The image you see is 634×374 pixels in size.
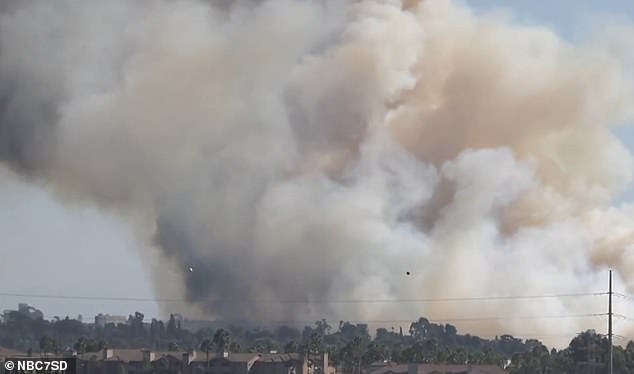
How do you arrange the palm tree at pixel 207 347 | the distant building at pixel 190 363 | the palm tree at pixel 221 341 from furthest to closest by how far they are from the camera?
the palm tree at pixel 221 341 → the palm tree at pixel 207 347 → the distant building at pixel 190 363

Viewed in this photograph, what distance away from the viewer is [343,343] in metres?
168

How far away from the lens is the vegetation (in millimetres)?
134875

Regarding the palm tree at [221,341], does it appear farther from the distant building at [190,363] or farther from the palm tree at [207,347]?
the distant building at [190,363]

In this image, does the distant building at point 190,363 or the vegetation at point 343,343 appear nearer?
the distant building at point 190,363

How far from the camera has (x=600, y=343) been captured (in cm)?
13850

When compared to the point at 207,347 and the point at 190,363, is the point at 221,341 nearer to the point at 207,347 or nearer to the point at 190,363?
the point at 207,347

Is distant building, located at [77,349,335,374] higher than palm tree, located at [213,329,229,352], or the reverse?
palm tree, located at [213,329,229,352]

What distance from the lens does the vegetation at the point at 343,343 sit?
135m

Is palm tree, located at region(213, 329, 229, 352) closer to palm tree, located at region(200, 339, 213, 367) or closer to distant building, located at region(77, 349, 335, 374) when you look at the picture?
palm tree, located at region(200, 339, 213, 367)

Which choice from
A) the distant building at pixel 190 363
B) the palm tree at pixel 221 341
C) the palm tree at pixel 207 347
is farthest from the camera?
the palm tree at pixel 221 341

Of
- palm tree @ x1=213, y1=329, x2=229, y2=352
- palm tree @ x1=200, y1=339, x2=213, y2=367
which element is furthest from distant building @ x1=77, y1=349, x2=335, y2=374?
palm tree @ x1=213, y1=329, x2=229, y2=352

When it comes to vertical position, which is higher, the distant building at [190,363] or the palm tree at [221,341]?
the palm tree at [221,341]

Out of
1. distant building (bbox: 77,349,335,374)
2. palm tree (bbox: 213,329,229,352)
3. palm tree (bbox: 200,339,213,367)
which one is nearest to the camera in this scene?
distant building (bbox: 77,349,335,374)

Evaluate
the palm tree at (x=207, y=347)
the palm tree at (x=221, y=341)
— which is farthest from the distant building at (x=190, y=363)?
the palm tree at (x=221, y=341)
